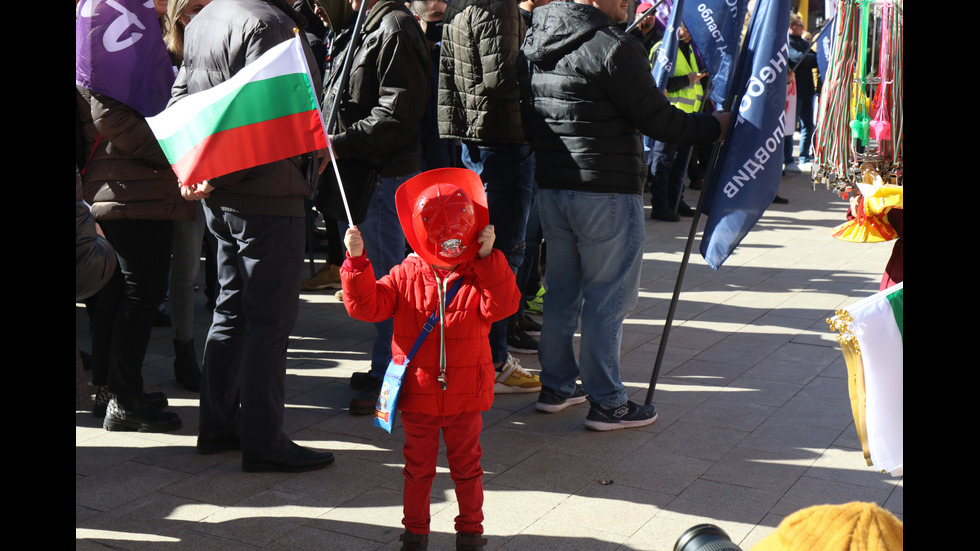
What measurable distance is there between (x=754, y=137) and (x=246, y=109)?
227 cm

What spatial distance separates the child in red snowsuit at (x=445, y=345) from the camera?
3.31 meters

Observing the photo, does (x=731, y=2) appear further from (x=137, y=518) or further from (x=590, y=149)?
(x=137, y=518)

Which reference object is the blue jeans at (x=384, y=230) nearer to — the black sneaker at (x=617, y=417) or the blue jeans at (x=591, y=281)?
the blue jeans at (x=591, y=281)

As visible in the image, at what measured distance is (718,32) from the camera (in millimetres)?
4707

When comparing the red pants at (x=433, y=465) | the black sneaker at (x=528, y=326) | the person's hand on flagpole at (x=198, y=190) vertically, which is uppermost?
the person's hand on flagpole at (x=198, y=190)

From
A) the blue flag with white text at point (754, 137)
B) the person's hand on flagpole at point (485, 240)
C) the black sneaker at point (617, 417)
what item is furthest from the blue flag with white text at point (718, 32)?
the person's hand on flagpole at point (485, 240)

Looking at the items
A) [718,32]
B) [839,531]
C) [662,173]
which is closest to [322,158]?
[718,32]

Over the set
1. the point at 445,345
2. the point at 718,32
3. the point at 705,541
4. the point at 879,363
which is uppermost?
the point at 718,32

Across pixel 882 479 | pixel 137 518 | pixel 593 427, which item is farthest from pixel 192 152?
pixel 882 479

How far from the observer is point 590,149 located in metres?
4.46

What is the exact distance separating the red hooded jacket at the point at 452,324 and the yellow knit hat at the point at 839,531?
80.0 inches

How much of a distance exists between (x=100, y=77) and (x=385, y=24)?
1303mm

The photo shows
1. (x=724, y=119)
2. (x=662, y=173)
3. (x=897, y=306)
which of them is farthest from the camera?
(x=662, y=173)

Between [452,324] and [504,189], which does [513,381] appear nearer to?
[504,189]
